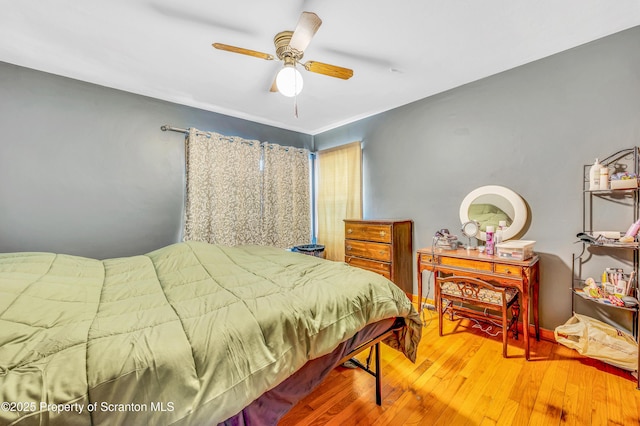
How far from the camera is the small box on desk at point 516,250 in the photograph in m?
2.02

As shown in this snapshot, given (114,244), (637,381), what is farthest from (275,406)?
(114,244)

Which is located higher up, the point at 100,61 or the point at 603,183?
the point at 100,61

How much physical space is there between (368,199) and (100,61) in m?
3.19

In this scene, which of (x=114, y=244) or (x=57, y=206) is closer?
(x=57, y=206)

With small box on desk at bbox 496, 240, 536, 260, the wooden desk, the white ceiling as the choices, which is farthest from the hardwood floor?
the white ceiling

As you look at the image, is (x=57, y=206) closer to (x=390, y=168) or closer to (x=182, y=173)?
(x=182, y=173)

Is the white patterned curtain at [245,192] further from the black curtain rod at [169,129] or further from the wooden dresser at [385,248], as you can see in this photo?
the wooden dresser at [385,248]

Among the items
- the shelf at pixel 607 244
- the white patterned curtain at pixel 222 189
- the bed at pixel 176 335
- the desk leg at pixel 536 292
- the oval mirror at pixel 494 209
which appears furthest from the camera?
the white patterned curtain at pixel 222 189

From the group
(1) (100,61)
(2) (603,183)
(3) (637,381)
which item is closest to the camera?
(3) (637,381)

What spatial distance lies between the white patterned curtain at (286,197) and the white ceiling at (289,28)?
3.74ft

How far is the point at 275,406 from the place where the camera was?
111 centimetres

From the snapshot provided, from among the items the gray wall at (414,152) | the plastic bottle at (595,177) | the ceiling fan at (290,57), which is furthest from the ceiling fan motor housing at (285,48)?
the plastic bottle at (595,177)

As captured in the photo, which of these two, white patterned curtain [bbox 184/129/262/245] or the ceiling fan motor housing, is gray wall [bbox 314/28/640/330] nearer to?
the ceiling fan motor housing

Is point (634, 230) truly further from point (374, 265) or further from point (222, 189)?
point (222, 189)
